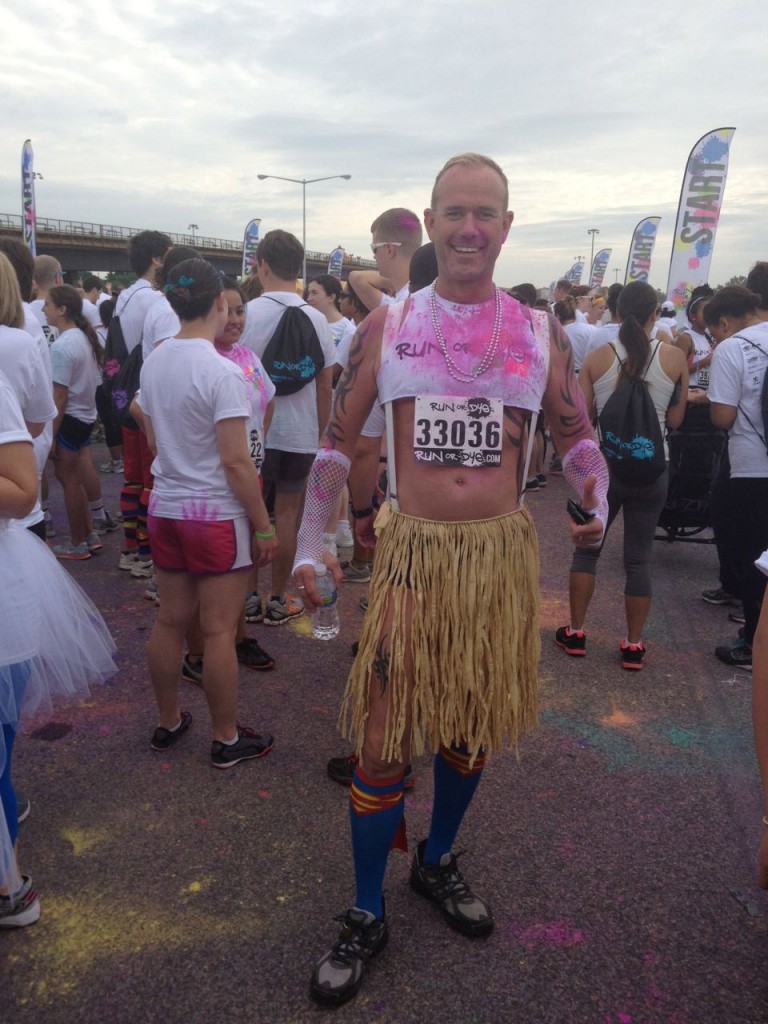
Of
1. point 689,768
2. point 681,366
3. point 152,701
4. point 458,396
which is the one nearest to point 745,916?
point 689,768

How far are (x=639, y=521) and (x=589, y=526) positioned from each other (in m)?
1.89

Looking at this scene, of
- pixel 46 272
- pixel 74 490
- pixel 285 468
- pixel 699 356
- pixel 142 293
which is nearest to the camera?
pixel 285 468

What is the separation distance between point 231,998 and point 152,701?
5.78 feet

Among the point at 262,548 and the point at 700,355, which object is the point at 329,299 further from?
the point at 700,355

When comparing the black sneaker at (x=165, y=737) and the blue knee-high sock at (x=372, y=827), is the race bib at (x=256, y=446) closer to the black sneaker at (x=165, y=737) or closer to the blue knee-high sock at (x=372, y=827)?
the black sneaker at (x=165, y=737)

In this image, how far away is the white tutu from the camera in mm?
1938

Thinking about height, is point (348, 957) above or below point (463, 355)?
below

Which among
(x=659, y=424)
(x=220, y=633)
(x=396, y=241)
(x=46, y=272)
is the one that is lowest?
(x=220, y=633)

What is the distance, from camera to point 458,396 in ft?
6.59

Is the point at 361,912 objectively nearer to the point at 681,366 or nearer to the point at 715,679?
the point at 715,679

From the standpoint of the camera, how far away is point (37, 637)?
6.62 ft

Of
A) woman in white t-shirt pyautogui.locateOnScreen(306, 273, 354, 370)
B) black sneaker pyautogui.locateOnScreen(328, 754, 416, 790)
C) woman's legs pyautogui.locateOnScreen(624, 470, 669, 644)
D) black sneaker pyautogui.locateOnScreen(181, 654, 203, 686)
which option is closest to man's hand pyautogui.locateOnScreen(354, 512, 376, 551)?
black sneaker pyautogui.locateOnScreen(328, 754, 416, 790)

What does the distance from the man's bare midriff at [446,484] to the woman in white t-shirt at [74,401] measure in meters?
3.81

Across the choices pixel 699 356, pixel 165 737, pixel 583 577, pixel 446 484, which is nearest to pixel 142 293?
pixel 165 737
